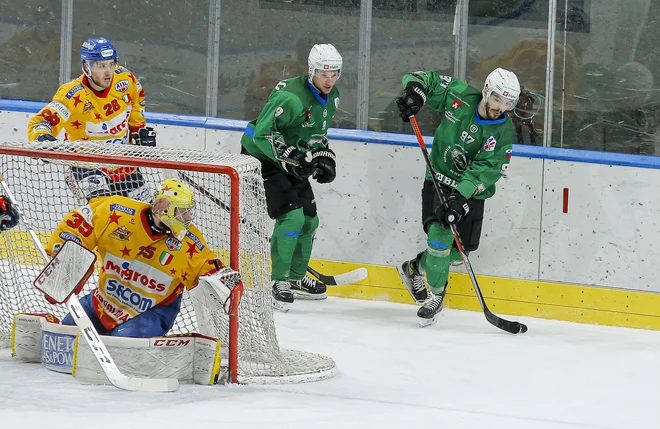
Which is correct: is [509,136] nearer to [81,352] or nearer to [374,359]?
[374,359]

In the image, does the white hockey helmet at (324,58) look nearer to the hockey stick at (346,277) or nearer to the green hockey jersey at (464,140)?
the green hockey jersey at (464,140)

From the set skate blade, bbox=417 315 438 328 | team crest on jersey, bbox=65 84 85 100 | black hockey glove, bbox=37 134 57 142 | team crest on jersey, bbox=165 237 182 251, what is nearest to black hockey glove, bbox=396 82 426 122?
skate blade, bbox=417 315 438 328

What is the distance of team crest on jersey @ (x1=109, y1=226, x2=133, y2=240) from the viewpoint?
4223 millimetres

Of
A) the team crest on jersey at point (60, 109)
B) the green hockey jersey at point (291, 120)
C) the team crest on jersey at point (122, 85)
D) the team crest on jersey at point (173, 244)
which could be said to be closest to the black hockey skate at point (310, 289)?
the green hockey jersey at point (291, 120)

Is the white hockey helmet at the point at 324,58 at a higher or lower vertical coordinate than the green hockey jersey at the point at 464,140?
higher

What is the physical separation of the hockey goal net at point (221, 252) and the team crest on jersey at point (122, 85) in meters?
0.68

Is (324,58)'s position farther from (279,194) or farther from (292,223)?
(292,223)

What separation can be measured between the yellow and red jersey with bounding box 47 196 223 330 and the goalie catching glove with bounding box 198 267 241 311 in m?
0.12

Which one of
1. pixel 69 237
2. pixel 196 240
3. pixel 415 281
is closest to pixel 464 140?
pixel 415 281

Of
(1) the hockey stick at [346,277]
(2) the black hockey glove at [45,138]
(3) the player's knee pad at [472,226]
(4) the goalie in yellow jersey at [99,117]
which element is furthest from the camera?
(1) the hockey stick at [346,277]

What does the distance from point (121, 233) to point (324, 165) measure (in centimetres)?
151

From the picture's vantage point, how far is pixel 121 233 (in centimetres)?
423

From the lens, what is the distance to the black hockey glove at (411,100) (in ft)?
18.1

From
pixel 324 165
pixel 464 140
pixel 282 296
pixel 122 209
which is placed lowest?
pixel 282 296
